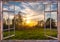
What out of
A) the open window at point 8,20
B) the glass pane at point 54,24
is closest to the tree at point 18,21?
the open window at point 8,20

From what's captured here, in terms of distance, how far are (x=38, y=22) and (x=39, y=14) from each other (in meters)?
0.18

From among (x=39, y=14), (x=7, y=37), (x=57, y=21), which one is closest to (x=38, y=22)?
(x=39, y=14)

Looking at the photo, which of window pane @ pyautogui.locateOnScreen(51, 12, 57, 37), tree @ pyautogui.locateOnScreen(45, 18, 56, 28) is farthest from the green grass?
tree @ pyautogui.locateOnScreen(45, 18, 56, 28)

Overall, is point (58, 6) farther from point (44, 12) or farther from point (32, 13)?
point (32, 13)

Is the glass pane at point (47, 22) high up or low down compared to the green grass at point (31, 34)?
up

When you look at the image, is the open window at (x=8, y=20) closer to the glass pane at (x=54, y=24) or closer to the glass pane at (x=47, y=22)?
the glass pane at (x=47, y=22)

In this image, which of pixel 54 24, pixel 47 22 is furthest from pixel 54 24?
pixel 47 22

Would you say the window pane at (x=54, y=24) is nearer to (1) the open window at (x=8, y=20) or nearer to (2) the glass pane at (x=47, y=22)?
(2) the glass pane at (x=47, y=22)

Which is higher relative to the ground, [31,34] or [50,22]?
[50,22]

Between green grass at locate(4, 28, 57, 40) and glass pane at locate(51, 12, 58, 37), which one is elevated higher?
glass pane at locate(51, 12, 58, 37)

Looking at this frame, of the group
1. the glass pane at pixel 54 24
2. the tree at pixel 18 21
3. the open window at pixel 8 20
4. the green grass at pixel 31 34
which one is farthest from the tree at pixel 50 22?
the open window at pixel 8 20

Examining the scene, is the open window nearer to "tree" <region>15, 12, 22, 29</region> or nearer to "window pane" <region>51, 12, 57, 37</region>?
"tree" <region>15, 12, 22, 29</region>

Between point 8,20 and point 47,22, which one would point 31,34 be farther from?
point 8,20

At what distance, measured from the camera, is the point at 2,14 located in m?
3.58
